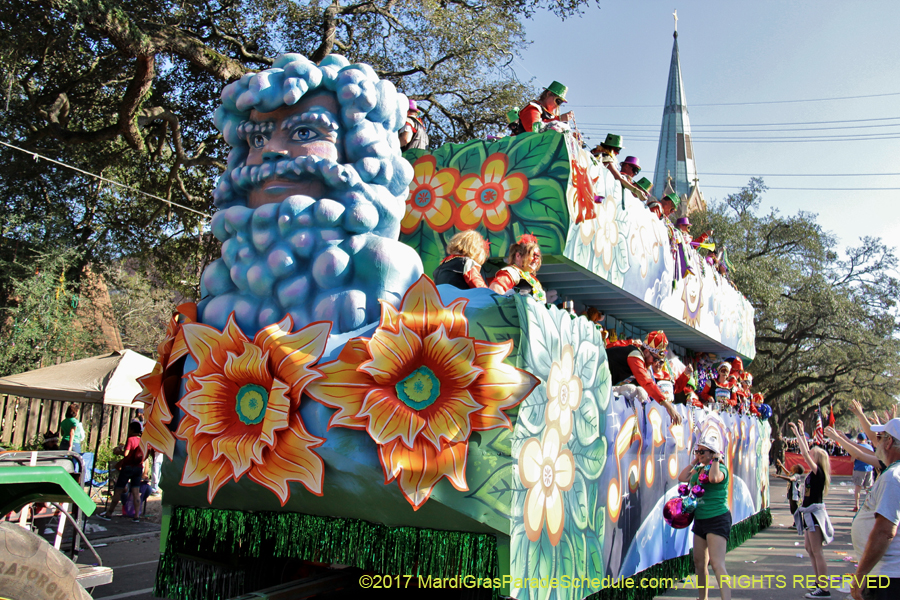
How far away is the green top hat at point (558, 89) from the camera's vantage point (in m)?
6.82

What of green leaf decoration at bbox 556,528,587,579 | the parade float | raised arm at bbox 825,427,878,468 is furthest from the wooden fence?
raised arm at bbox 825,427,878,468

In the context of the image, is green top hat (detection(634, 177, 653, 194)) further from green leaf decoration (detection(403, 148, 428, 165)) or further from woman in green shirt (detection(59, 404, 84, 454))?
woman in green shirt (detection(59, 404, 84, 454))

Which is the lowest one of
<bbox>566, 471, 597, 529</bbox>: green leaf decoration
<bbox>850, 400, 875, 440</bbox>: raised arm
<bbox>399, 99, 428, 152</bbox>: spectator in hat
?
<bbox>566, 471, 597, 529</bbox>: green leaf decoration

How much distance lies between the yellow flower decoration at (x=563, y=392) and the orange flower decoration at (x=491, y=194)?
2.04 meters

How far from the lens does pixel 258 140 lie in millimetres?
4742

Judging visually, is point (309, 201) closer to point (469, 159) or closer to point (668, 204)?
point (469, 159)

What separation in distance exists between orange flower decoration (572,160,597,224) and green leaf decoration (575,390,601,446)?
6.25 ft

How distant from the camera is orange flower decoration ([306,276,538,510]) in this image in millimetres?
3732

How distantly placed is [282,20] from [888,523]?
12669 mm

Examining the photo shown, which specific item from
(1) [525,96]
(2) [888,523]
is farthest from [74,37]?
(2) [888,523]

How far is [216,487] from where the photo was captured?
4.13m

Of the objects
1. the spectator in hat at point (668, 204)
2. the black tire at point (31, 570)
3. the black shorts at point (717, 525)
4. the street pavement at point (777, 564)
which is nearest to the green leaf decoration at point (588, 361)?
the black shorts at point (717, 525)

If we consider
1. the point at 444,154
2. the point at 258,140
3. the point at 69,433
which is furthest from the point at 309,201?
the point at 69,433

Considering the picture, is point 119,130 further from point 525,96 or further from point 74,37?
point 525,96
